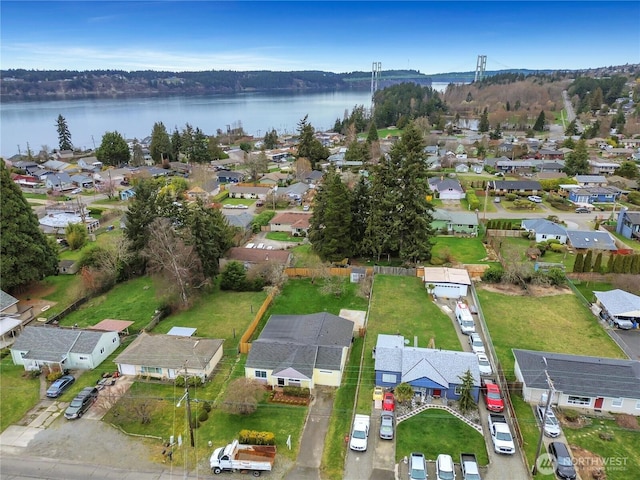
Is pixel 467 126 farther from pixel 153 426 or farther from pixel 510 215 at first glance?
pixel 153 426

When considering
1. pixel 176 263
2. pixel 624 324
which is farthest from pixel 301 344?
pixel 624 324

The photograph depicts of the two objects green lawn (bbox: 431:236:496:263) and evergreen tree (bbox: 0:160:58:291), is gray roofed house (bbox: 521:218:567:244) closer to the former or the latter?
green lawn (bbox: 431:236:496:263)

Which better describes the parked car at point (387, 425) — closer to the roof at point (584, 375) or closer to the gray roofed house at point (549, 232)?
the roof at point (584, 375)

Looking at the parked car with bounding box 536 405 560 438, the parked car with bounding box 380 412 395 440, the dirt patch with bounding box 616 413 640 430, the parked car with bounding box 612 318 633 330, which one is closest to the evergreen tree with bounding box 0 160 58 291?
the parked car with bounding box 380 412 395 440

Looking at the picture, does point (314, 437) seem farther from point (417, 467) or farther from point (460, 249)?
point (460, 249)

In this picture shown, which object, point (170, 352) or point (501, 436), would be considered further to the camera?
point (170, 352)

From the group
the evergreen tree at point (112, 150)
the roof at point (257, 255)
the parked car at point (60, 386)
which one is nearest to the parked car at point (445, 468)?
the parked car at point (60, 386)

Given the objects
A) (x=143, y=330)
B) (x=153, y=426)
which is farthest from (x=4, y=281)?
(x=153, y=426)
